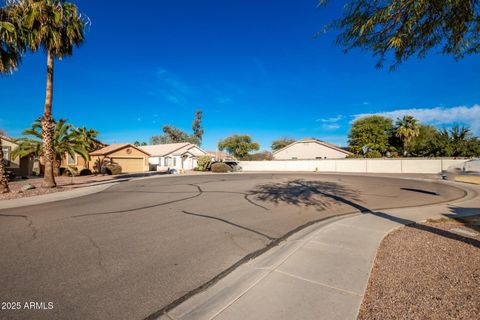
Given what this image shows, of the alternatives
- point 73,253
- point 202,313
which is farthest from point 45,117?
point 202,313

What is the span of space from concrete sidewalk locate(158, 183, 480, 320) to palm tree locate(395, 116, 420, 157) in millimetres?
41821

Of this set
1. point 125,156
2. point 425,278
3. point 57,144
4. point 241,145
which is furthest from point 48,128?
point 241,145

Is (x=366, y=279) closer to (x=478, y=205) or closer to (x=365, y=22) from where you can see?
(x=365, y=22)

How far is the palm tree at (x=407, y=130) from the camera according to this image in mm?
37625

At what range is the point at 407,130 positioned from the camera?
37.7 metres

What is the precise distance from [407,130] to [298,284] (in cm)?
4513

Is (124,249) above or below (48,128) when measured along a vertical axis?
below

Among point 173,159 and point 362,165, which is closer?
point 362,165

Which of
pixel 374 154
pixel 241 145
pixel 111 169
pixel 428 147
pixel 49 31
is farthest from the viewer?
pixel 241 145

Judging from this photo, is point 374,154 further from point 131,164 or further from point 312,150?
point 131,164

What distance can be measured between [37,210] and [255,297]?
970 cm

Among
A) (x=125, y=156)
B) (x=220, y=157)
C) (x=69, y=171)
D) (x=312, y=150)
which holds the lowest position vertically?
(x=69, y=171)

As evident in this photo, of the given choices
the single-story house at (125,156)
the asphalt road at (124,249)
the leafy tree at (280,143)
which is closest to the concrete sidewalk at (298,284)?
the asphalt road at (124,249)

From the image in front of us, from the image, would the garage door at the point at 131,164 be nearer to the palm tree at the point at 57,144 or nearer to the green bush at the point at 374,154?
the palm tree at the point at 57,144
